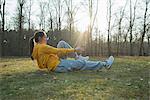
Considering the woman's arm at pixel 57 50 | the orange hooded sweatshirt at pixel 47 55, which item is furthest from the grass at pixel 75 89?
the orange hooded sweatshirt at pixel 47 55

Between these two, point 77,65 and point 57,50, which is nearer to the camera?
point 57,50

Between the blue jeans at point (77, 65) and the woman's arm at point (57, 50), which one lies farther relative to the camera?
the blue jeans at point (77, 65)

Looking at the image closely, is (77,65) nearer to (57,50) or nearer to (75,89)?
(57,50)

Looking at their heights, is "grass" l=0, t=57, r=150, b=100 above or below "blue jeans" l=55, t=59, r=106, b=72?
below

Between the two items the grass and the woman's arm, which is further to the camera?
the woman's arm

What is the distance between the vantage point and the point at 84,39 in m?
36.4

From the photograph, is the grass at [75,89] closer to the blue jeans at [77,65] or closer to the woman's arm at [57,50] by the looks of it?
the woman's arm at [57,50]

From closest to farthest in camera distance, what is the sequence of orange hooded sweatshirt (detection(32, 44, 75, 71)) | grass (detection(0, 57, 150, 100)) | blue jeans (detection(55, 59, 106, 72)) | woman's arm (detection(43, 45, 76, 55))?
grass (detection(0, 57, 150, 100)) < woman's arm (detection(43, 45, 76, 55)) < orange hooded sweatshirt (detection(32, 44, 75, 71)) < blue jeans (detection(55, 59, 106, 72))

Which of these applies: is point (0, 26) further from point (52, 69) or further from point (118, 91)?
point (118, 91)

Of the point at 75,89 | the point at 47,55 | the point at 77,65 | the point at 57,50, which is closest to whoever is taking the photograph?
the point at 75,89

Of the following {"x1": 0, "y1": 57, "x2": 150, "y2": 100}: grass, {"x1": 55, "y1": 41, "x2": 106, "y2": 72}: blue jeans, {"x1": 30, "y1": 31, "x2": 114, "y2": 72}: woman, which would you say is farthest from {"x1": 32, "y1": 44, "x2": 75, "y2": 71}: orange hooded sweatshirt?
{"x1": 0, "y1": 57, "x2": 150, "y2": 100}: grass

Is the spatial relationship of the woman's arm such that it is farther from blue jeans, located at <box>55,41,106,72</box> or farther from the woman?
blue jeans, located at <box>55,41,106,72</box>

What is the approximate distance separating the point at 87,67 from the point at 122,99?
295cm

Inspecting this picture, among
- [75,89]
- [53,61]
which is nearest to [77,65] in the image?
[53,61]
